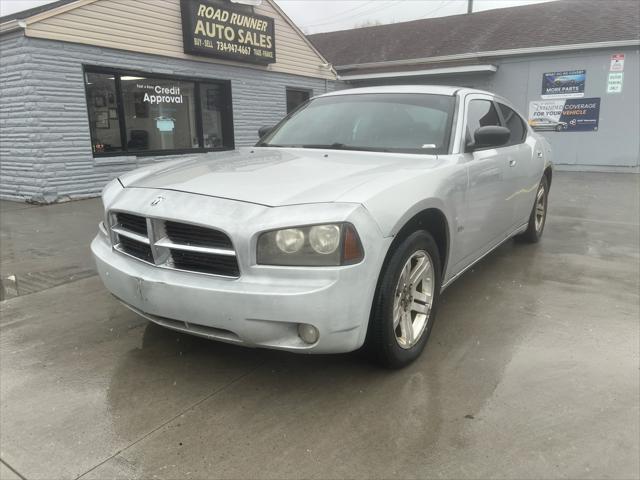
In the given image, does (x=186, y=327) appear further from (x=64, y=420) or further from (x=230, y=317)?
(x=64, y=420)

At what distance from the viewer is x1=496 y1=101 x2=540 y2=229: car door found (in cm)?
438

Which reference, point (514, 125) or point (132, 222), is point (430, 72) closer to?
point (514, 125)

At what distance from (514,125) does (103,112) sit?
753cm

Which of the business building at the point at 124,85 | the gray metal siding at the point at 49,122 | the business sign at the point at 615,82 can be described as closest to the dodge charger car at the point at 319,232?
the gray metal siding at the point at 49,122

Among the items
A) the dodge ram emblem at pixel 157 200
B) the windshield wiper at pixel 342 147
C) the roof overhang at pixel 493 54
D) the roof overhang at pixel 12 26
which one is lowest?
the dodge ram emblem at pixel 157 200

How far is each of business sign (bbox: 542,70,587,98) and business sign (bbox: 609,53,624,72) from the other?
2.12 feet

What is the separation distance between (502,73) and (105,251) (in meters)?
14.4

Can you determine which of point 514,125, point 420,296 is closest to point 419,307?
point 420,296

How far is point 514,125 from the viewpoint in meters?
4.94

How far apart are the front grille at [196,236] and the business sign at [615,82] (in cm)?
1390

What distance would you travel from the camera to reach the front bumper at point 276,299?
2332 mm

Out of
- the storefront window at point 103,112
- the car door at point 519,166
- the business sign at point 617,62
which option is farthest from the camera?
the business sign at point 617,62

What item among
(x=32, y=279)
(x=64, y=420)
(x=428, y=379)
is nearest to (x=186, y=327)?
(x=64, y=420)

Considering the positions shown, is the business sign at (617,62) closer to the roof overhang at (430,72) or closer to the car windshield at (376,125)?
the roof overhang at (430,72)
